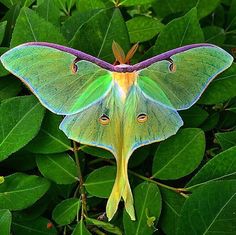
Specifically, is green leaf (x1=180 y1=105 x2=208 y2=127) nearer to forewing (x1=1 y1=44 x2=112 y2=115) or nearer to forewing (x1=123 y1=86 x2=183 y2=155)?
forewing (x1=123 y1=86 x2=183 y2=155)

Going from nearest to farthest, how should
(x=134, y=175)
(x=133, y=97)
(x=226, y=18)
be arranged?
(x=133, y=97), (x=134, y=175), (x=226, y=18)

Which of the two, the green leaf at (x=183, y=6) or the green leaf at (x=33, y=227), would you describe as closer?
the green leaf at (x=33, y=227)

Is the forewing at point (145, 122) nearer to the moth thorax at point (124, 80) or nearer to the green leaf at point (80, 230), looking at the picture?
the moth thorax at point (124, 80)

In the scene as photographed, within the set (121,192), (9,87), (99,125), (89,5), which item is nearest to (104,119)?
(99,125)

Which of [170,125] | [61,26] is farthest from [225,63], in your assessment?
[61,26]

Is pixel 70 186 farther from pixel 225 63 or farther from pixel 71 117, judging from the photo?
pixel 225 63

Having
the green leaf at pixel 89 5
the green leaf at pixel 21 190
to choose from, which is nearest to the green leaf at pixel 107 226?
the green leaf at pixel 21 190
